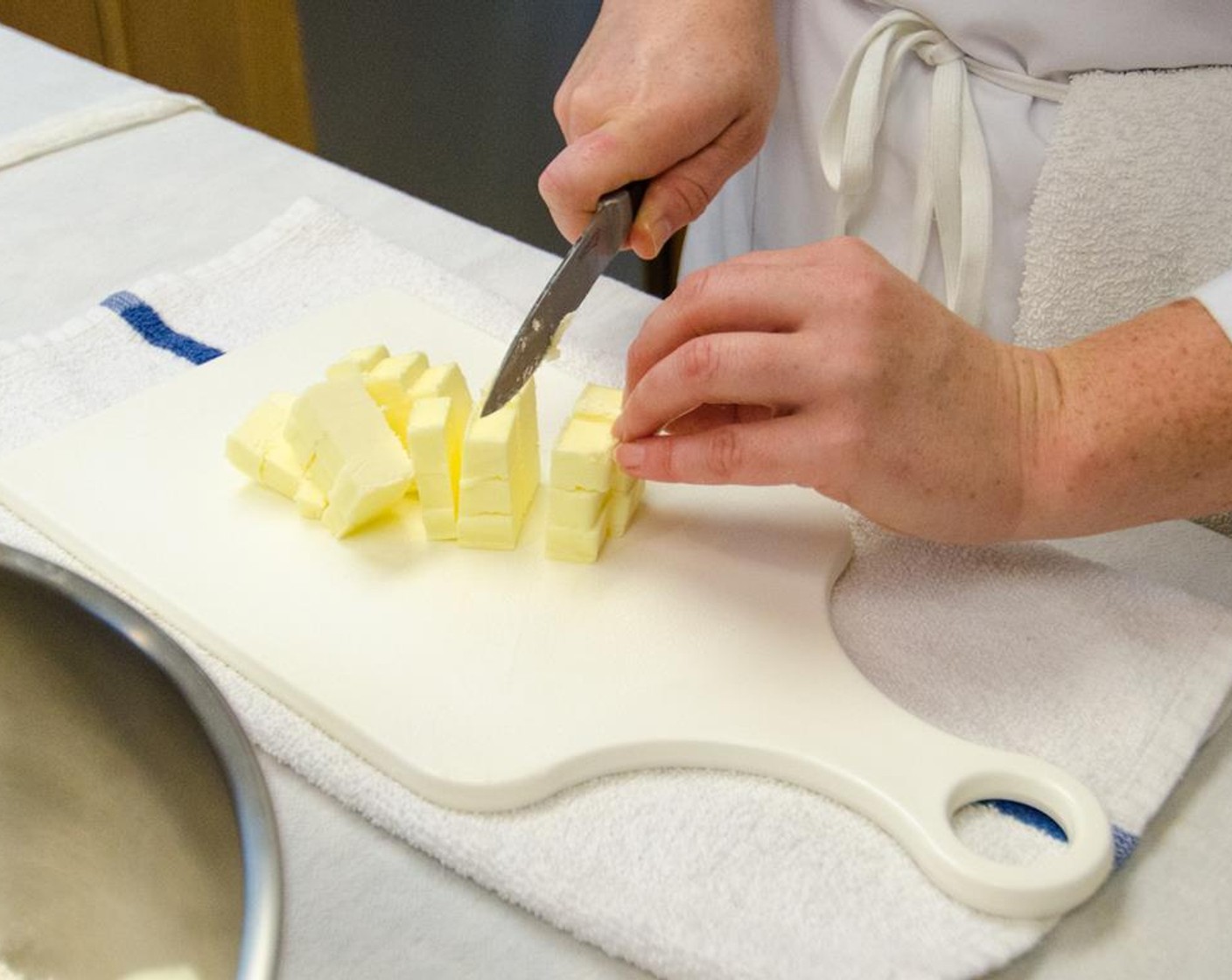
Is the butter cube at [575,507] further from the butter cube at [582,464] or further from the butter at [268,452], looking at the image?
the butter at [268,452]

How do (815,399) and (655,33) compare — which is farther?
(655,33)

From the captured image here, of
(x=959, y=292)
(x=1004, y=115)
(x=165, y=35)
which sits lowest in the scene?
(x=165, y=35)

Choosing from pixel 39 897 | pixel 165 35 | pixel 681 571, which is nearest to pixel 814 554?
pixel 681 571

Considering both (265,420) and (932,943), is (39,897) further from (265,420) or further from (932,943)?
(932,943)

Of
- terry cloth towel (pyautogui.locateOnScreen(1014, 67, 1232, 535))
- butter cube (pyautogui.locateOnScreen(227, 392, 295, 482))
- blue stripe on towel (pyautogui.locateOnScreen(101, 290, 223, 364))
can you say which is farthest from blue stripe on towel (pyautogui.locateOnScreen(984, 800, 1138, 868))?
blue stripe on towel (pyautogui.locateOnScreen(101, 290, 223, 364))

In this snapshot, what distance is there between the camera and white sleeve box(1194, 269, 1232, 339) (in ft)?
2.22

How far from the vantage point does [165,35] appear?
210 centimetres

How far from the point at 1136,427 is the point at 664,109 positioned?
39 cm

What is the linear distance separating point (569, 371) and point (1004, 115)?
0.38 meters

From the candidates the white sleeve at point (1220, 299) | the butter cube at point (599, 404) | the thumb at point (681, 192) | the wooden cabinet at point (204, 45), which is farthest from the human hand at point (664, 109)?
the wooden cabinet at point (204, 45)

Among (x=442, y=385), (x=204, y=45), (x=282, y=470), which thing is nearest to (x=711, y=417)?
(x=442, y=385)

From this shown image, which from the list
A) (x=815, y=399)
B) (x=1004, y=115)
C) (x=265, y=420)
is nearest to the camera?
(x=815, y=399)

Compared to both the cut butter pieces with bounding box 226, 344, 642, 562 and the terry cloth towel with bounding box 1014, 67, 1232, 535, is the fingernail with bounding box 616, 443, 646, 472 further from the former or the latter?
the terry cloth towel with bounding box 1014, 67, 1232, 535

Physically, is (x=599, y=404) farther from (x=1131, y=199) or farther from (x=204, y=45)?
(x=204, y=45)
